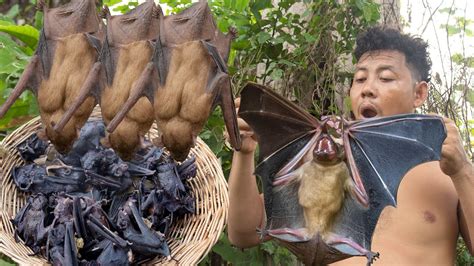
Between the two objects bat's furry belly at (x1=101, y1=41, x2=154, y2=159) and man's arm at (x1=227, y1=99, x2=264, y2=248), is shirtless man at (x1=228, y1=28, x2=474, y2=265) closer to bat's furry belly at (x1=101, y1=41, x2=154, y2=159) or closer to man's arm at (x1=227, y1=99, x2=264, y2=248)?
man's arm at (x1=227, y1=99, x2=264, y2=248)

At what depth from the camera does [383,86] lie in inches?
91.0

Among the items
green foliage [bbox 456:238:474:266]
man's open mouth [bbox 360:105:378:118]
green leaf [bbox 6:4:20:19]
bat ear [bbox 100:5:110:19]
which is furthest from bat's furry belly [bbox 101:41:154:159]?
green foliage [bbox 456:238:474:266]

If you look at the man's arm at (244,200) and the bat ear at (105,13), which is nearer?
the bat ear at (105,13)

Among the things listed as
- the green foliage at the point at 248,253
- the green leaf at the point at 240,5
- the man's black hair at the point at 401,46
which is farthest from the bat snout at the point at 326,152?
the green leaf at the point at 240,5

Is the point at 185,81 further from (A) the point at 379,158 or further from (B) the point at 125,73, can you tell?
(A) the point at 379,158

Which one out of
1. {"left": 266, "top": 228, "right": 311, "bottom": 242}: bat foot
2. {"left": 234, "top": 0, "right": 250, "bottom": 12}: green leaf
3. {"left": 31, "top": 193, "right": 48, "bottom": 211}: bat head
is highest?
{"left": 234, "top": 0, "right": 250, "bottom": 12}: green leaf

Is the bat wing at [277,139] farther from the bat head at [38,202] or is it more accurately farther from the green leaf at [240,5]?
the green leaf at [240,5]

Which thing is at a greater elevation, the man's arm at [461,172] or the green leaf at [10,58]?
the man's arm at [461,172]

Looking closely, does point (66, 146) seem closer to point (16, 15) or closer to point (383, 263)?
point (383, 263)

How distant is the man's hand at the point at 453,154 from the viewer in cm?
194

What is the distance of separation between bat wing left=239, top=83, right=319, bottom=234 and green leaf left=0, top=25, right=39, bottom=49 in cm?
120

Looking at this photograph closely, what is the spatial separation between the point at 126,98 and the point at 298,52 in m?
1.80

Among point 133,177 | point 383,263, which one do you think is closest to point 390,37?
point 383,263

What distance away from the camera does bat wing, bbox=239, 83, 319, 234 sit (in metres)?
1.73
